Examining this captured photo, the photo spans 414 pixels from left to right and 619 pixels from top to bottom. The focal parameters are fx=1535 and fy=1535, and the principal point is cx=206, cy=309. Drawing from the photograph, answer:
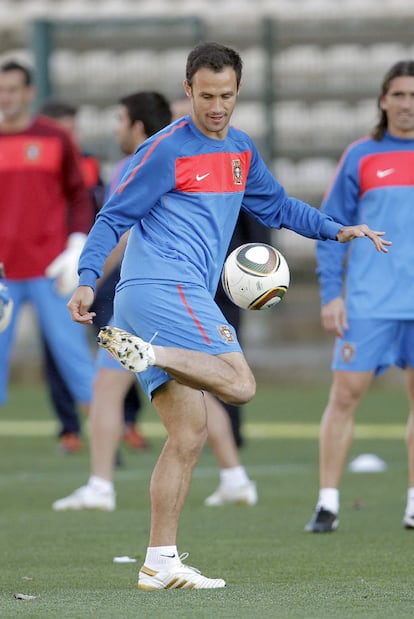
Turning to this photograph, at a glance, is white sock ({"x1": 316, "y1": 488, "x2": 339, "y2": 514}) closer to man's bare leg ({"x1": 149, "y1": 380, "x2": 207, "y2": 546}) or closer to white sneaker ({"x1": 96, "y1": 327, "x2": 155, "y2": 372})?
man's bare leg ({"x1": 149, "y1": 380, "x2": 207, "y2": 546})

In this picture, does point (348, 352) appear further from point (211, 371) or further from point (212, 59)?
point (212, 59)

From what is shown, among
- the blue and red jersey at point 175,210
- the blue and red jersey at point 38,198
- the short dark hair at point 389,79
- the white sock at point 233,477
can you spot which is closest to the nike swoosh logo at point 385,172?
the short dark hair at point 389,79

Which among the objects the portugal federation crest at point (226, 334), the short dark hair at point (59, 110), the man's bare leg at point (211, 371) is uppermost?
the short dark hair at point (59, 110)

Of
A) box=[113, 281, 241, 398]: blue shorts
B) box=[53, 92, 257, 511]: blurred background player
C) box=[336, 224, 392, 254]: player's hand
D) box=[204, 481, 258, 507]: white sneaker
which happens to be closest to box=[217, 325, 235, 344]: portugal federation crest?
box=[113, 281, 241, 398]: blue shorts

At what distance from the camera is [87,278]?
6043 millimetres

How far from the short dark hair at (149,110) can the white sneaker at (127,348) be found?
3.19 metres

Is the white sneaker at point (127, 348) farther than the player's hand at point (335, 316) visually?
No

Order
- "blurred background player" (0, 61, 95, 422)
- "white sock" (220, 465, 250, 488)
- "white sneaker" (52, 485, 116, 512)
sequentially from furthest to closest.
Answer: "blurred background player" (0, 61, 95, 422)
"white sock" (220, 465, 250, 488)
"white sneaker" (52, 485, 116, 512)

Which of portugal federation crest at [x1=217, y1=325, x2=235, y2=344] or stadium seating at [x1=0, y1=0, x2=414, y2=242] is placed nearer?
portugal federation crest at [x1=217, y1=325, x2=235, y2=344]

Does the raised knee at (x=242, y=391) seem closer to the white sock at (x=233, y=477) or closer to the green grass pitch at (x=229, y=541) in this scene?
the green grass pitch at (x=229, y=541)

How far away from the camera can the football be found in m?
6.57

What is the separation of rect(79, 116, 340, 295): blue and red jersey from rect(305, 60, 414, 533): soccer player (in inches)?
63.0

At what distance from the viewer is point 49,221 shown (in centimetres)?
1161

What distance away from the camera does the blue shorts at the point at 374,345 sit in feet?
26.2
